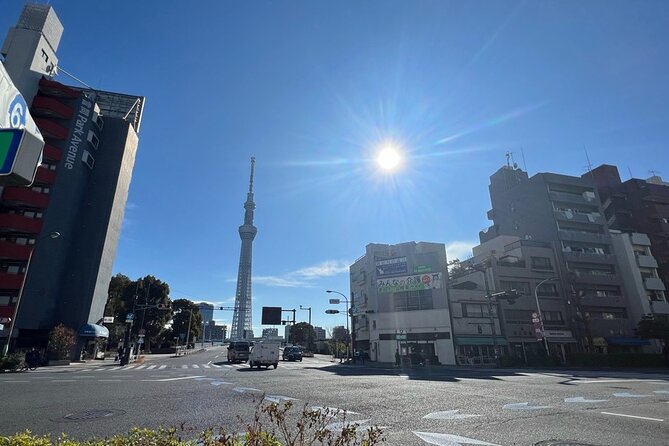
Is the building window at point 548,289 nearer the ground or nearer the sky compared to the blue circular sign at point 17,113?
nearer the sky

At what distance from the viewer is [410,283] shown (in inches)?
1989

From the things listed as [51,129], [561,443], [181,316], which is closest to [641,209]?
[561,443]

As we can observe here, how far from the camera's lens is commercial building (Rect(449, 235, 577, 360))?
146ft

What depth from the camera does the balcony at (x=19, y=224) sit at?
35.4 m

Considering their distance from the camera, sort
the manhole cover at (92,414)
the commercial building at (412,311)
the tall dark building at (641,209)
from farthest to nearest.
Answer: the tall dark building at (641,209) < the commercial building at (412,311) < the manhole cover at (92,414)

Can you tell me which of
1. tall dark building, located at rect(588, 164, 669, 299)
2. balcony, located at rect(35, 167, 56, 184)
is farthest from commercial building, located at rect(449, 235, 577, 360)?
balcony, located at rect(35, 167, 56, 184)

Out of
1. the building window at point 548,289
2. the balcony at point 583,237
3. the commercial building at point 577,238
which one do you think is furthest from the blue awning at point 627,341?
the balcony at point 583,237

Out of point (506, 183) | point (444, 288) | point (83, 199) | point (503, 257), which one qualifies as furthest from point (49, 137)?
point (506, 183)

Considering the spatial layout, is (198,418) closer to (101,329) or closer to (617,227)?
(101,329)

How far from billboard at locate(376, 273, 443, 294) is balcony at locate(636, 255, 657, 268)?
31019 mm

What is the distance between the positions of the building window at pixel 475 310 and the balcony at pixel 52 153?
5473 cm

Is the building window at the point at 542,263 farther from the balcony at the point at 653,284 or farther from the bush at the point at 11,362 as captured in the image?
the bush at the point at 11,362

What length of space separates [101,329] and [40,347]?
544 centimetres

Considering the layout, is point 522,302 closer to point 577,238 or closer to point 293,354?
point 577,238
